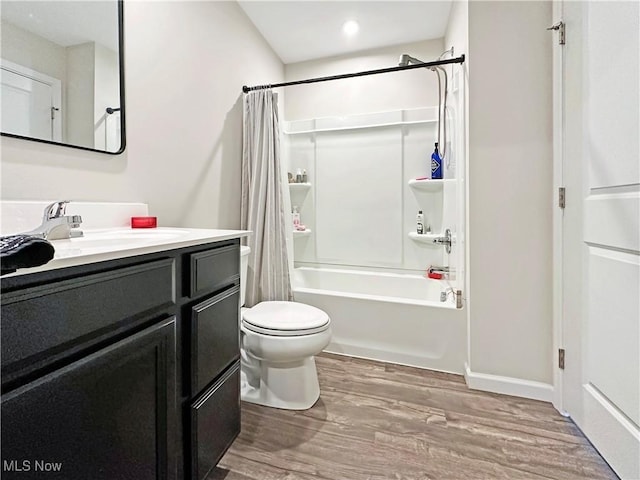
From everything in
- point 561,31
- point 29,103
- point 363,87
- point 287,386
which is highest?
point 363,87

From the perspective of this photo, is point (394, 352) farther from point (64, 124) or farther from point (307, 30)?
point (307, 30)

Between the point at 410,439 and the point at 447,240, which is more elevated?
the point at 447,240

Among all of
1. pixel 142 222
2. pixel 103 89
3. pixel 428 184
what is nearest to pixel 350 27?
pixel 428 184

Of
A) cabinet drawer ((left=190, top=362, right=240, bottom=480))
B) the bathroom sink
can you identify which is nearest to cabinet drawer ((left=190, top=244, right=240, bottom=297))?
the bathroom sink

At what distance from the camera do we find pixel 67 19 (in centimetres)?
113

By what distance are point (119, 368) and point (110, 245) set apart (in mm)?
416

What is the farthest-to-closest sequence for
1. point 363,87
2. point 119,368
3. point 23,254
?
point 363,87, point 119,368, point 23,254

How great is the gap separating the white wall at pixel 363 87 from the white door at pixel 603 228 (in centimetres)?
134

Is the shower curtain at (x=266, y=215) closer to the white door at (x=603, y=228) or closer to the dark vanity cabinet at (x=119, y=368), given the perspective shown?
the dark vanity cabinet at (x=119, y=368)

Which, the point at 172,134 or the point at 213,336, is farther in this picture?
the point at 172,134

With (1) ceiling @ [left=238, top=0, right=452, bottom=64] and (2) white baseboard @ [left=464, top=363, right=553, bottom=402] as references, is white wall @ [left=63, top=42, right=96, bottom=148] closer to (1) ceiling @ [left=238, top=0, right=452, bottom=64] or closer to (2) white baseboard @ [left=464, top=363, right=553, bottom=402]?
(1) ceiling @ [left=238, top=0, right=452, bottom=64]

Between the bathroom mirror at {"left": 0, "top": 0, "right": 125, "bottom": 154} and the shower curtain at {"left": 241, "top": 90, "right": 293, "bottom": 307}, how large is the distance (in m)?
0.90

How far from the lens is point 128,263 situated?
0.74m

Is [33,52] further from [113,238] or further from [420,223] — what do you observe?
[420,223]
